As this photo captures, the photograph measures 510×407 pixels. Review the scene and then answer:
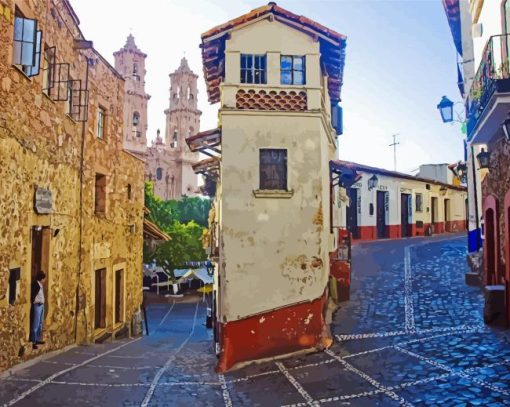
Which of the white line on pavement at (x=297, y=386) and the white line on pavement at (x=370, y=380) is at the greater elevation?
the white line on pavement at (x=370, y=380)

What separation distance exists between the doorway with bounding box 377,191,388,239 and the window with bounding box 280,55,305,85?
15.8 m

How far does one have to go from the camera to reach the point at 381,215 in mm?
27375

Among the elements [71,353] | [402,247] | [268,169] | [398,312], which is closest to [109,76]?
[268,169]

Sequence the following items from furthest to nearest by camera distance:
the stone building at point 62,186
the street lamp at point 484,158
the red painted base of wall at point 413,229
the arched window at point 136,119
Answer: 1. the arched window at point 136,119
2. the red painted base of wall at point 413,229
3. the street lamp at point 484,158
4. the stone building at point 62,186

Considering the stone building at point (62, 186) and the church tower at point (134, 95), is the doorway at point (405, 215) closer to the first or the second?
the stone building at point (62, 186)

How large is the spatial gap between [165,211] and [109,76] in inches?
939

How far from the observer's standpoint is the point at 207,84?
14.7 m

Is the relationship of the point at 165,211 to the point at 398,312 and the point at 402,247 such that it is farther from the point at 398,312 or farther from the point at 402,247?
the point at 398,312

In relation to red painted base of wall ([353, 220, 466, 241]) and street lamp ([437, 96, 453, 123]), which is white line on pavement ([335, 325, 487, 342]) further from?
red painted base of wall ([353, 220, 466, 241])

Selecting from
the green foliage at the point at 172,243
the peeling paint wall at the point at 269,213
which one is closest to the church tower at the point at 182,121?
the green foliage at the point at 172,243

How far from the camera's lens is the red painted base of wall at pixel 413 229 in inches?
1026

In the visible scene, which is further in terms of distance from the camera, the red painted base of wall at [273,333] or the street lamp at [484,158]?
the street lamp at [484,158]

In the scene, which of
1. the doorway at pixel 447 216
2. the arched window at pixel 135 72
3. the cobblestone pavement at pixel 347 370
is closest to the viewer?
the cobblestone pavement at pixel 347 370

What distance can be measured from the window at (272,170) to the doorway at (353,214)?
14.2 meters
